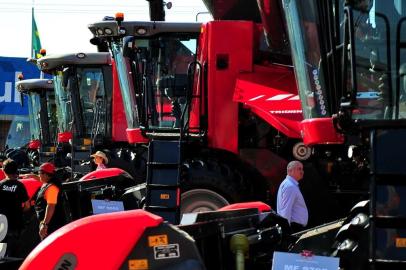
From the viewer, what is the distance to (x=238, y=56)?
9188 millimetres

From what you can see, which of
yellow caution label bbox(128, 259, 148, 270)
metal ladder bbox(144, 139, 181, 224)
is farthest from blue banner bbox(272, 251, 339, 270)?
metal ladder bbox(144, 139, 181, 224)

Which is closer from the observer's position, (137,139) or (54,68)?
(137,139)

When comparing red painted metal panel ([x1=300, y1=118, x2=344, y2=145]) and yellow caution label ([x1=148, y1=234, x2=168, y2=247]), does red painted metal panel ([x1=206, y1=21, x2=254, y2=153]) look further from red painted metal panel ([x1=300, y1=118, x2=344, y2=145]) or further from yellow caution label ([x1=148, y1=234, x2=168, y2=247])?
yellow caution label ([x1=148, y1=234, x2=168, y2=247])

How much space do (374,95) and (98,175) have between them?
5577mm

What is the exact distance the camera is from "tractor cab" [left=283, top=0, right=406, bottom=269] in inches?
139

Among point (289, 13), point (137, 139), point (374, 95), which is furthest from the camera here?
point (137, 139)

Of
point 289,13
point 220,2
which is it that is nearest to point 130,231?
point 289,13

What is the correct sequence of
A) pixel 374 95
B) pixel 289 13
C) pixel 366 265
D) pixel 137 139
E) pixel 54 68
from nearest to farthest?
pixel 366 265 < pixel 374 95 < pixel 289 13 < pixel 137 139 < pixel 54 68

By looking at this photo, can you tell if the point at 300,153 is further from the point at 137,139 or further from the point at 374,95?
the point at 374,95

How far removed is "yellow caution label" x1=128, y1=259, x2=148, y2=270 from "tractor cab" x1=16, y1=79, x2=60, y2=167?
618 inches

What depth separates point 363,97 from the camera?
420cm

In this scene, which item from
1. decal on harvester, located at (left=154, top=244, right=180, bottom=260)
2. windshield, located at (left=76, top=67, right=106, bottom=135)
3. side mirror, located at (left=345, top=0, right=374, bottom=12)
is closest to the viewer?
decal on harvester, located at (left=154, top=244, right=180, bottom=260)

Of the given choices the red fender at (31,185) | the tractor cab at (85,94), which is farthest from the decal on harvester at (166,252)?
the tractor cab at (85,94)

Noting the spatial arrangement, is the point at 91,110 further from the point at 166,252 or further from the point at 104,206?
the point at 166,252
